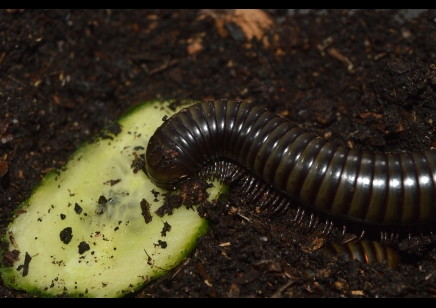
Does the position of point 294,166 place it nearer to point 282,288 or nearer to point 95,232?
point 282,288

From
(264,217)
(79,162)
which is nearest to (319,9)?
(264,217)

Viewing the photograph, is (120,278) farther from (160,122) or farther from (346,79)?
(346,79)

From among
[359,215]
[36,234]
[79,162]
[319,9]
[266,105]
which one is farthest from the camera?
[319,9]

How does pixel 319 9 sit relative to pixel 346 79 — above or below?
above

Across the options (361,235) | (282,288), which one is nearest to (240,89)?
(361,235)

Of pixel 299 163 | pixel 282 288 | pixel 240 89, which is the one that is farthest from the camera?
pixel 240 89

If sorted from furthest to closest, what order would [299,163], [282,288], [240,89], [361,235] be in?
[240,89], [361,235], [299,163], [282,288]

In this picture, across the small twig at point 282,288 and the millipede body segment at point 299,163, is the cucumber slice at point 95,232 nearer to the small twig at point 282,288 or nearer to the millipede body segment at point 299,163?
the millipede body segment at point 299,163
